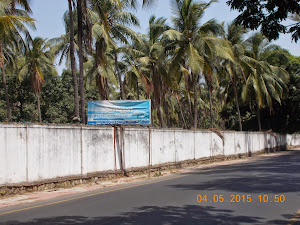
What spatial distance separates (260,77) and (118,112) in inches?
940

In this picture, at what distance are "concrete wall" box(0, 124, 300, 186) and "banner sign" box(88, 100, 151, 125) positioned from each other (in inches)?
22.4

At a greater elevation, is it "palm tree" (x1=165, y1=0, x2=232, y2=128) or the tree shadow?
"palm tree" (x1=165, y1=0, x2=232, y2=128)

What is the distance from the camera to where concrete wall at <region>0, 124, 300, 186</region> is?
1177cm

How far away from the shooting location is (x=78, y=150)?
14.4 metres

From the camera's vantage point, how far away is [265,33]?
6398 millimetres

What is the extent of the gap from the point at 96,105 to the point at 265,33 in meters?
11.1

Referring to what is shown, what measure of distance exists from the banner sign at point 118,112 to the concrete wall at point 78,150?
1.87 ft

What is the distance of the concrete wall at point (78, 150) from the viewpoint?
38.6 ft

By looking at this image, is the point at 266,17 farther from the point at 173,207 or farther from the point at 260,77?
the point at 260,77

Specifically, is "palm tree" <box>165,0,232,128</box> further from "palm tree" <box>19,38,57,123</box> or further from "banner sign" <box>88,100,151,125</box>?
"palm tree" <box>19,38,57,123</box>
